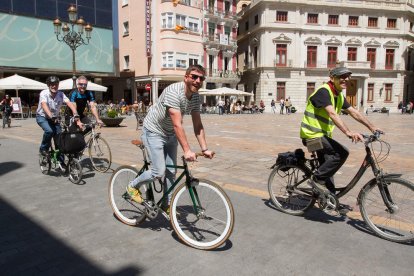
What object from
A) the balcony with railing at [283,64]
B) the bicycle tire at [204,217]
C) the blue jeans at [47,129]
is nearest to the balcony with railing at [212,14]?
the balcony with railing at [283,64]

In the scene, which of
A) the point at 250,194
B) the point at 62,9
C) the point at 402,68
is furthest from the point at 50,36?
the point at 402,68

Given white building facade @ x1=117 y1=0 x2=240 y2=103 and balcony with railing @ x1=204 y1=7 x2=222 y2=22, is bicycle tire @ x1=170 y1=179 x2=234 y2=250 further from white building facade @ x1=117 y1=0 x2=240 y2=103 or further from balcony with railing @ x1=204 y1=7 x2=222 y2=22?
balcony with railing @ x1=204 y1=7 x2=222 y2=22

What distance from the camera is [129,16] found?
38.2m

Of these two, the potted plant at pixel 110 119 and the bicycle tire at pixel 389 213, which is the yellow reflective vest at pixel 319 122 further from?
the potted plant at pixel 110 119

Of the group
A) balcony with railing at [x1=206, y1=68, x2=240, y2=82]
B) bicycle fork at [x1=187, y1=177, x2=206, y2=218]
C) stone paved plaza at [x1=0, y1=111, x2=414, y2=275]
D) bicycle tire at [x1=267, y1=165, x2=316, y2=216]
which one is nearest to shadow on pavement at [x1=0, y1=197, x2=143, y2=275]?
stone paved plaza at [x1=0, y1=111, x2=414, y2=275]

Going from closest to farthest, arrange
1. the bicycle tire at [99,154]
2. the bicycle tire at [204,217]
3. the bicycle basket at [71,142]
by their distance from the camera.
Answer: the bicycle tire at [204,217] < the bicycle basket at [71,142] < the bicycle tire at [99,154]

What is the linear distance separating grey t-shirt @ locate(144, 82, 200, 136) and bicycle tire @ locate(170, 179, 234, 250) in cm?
66

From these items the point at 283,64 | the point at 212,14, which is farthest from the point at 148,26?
the point at 283,64

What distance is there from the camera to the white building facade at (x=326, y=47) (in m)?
43.2

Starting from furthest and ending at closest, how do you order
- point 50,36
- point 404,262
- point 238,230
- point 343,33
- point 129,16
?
point 343,33, point 129,16, point 50,36, point 238,230, point 404,262

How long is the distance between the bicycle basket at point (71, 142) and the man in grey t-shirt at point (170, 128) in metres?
2.29

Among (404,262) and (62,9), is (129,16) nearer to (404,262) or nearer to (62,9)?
(62,9)

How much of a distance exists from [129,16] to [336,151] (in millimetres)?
38009

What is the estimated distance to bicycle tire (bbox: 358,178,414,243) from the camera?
11.7 feet
